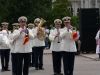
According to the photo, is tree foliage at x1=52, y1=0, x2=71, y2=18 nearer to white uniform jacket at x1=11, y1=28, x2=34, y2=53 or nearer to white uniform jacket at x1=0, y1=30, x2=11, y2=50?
white uniform jacket at x1=0, y1=30, x2=11, y2=50

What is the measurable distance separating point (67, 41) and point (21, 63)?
1758 millimetres

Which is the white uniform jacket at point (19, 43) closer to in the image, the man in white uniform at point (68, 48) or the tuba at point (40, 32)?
the man in white uniform at point (68, 48)

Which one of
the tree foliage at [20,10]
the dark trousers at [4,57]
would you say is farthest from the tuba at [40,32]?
the tree foliage at [20,10]

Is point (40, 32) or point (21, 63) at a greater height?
point (40, 32)

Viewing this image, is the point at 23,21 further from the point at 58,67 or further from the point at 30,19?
the point at 30,19

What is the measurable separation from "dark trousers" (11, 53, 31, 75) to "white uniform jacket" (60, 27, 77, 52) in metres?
1.39

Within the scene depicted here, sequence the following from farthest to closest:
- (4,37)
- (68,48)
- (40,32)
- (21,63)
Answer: (40,32) < (4,37) < (68,48) < (21,63)

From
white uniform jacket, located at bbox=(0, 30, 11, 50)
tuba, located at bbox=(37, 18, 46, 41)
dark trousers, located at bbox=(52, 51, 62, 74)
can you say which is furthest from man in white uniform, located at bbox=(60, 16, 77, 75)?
white uniform jacket, located at bbox=(0, 30, 11, 50)

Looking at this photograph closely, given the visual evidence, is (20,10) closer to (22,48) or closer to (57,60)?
(57,60)

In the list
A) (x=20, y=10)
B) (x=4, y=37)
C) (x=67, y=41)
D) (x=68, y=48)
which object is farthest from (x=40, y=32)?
(x=20, y=10)

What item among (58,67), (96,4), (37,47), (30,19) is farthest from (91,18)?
(96,4)

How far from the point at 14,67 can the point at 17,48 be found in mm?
637

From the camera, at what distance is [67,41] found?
16141 mm

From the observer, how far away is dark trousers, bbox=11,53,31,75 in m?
15.2
